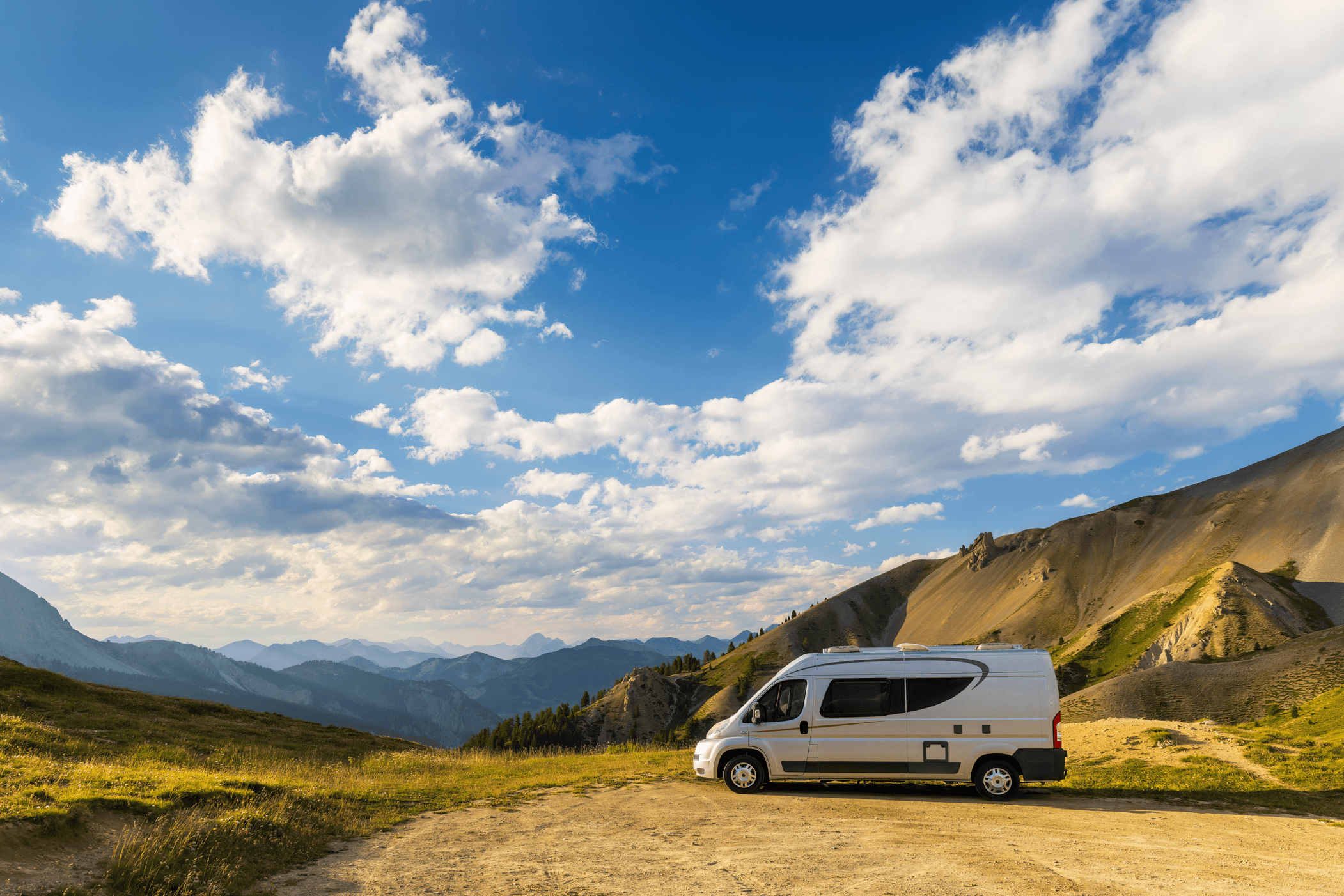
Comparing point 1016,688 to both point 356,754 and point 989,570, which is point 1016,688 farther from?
point 989,570

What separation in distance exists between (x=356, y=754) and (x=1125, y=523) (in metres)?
174

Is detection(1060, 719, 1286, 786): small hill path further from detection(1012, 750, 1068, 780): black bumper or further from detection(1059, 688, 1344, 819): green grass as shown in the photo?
detection(1012, 750, 1068, 780): black bumper

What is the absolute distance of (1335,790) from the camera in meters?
16.5

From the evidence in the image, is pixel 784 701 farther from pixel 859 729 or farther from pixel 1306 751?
pixel 1306 751

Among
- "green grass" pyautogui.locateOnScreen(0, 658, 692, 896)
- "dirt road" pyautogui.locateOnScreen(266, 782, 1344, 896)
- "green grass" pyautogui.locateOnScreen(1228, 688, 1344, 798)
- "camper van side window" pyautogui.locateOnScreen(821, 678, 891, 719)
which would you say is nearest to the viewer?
"dirt road" pyautogui.locateOnScreen(266, 782, 1344, 896)

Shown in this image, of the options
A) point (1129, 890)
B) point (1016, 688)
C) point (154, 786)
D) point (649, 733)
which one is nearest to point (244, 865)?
point (154, 786)

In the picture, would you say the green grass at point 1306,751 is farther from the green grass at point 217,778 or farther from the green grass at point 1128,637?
the green grass at point 1128,637

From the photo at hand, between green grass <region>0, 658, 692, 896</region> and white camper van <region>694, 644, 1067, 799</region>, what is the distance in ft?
15.7

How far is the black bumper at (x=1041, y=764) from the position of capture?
15711 mm

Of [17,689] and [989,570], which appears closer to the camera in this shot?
[17,689]

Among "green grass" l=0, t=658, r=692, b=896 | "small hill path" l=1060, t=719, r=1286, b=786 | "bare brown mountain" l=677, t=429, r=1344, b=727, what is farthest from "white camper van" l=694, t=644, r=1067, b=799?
"bare brown mountain" l=677, t=429, r=1344, b=727

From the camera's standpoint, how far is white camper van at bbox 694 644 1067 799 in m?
16.0

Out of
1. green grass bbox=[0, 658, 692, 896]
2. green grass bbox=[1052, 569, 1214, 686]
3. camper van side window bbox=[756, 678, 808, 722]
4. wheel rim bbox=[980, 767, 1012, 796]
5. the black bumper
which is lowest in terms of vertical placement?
green grass bbox=[0, 658, 692, 896]

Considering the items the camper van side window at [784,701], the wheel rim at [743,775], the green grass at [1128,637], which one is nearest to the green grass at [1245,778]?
the camper van side window at [784,701]
